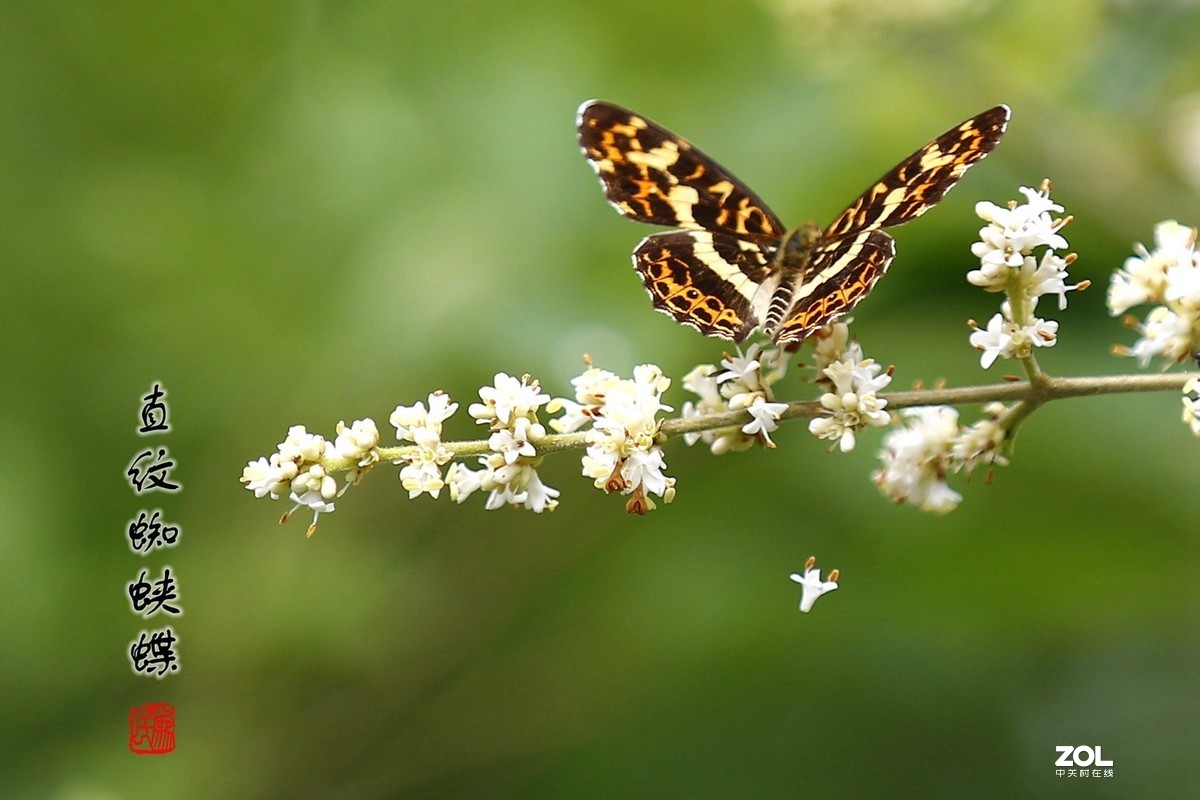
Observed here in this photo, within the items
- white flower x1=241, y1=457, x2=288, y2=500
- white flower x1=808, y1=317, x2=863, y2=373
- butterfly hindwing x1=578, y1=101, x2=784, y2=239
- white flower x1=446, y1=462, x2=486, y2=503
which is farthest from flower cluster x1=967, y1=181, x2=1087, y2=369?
white flower x1=241, y1=457, x2=288, y2=500

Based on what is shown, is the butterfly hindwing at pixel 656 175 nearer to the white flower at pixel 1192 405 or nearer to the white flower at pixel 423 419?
the white flower at pixel 423 419

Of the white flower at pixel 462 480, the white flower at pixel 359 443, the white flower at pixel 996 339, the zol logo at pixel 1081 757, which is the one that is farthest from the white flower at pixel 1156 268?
the zol logo at pixel 1081 757

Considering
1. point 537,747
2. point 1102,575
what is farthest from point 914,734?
point 537,747

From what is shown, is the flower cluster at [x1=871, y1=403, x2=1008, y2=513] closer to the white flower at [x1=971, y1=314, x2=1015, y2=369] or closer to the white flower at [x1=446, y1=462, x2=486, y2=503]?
the white flower at [x1=971, y1=314, x2=1015, y2=369]

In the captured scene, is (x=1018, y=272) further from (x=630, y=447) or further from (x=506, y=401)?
(x=506, y=401)

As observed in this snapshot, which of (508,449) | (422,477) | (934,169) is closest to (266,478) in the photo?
(422,477)

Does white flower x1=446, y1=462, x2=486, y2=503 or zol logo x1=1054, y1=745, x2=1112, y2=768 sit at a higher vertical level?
white flower x1=446, y1=462, x2=486, y2=503
